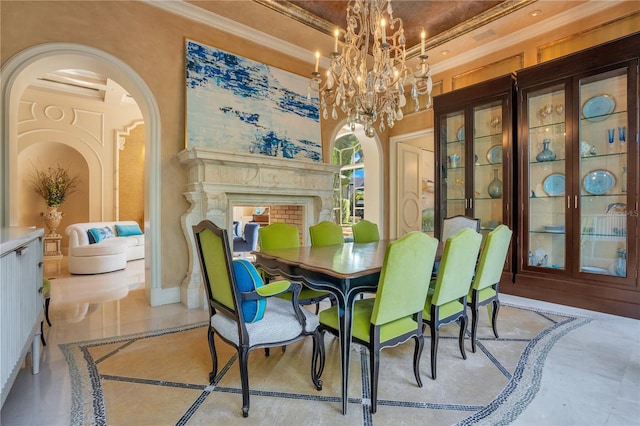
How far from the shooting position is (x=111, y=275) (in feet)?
16.5

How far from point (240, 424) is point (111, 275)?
182 inches

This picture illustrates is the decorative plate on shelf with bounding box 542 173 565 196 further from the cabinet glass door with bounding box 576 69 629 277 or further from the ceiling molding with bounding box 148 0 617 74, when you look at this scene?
the ceiling molding with bounding box 148 0 617 74

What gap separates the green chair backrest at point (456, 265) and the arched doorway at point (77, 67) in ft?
9.37

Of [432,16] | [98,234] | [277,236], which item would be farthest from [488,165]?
[98,234]

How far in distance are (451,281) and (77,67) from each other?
395 cm

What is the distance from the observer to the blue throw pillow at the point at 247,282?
159 cm

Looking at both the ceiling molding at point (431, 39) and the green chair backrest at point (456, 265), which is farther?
the ceiling molding at point (431, 39)

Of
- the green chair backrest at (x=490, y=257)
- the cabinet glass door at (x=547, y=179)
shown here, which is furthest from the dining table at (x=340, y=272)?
the cabinet glass door at (x=547, y=179)

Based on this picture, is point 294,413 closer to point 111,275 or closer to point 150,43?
point 150,43

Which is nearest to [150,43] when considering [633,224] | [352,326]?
[352,326]

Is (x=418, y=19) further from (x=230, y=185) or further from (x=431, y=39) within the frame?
(x=230, y=185)

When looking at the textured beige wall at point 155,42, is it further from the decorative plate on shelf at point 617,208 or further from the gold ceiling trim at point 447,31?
the decorative plate on shelf at point 617,208

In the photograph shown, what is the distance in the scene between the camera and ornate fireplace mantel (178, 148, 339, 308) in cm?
331

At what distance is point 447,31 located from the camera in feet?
13.3
